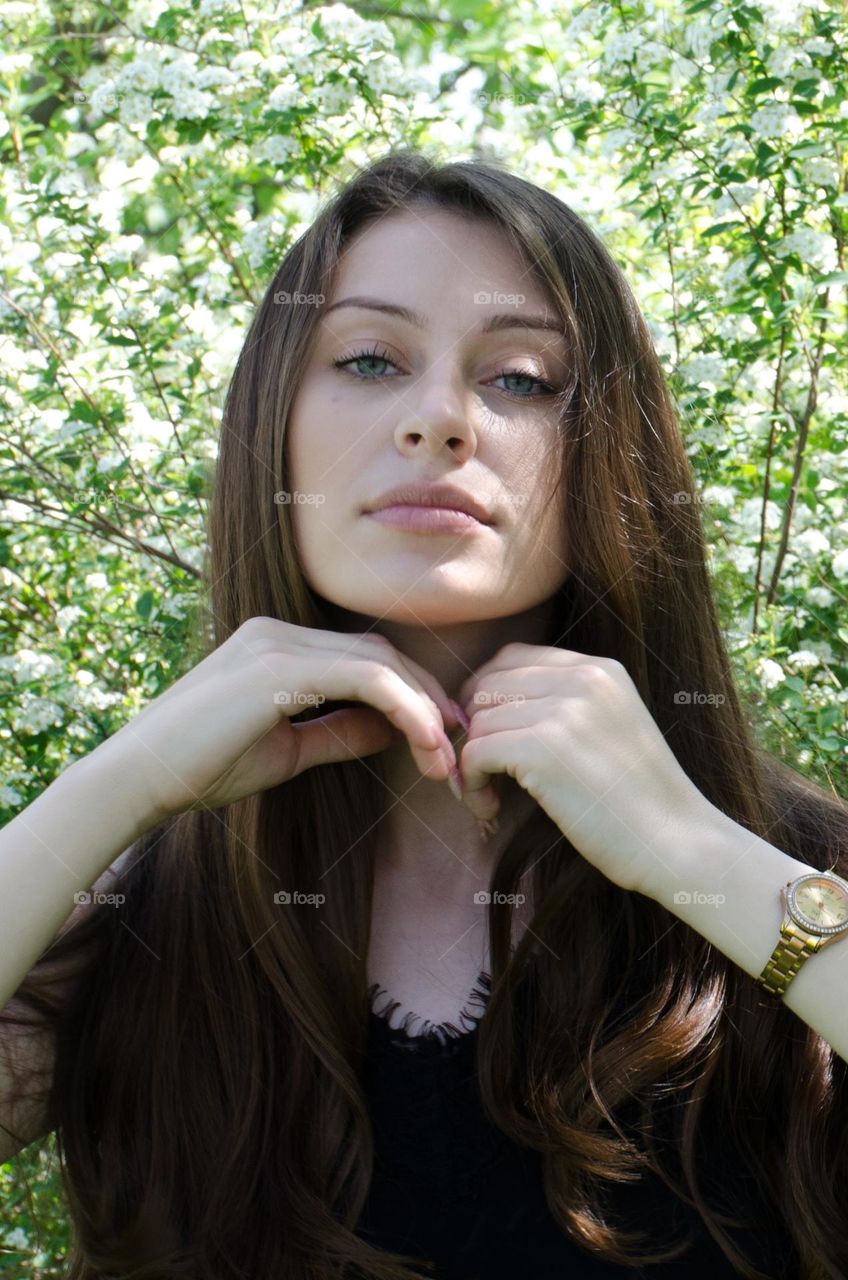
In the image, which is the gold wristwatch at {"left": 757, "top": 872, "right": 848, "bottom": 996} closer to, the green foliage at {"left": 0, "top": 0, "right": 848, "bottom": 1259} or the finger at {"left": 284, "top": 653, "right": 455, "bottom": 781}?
the finger at {"left": 284, "top": 653, "right": 455, "bottom": 781}

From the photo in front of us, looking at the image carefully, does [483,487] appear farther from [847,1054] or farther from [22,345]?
[22,345]

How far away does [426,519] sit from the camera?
164cm

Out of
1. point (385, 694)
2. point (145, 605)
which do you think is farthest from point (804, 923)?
point (145, 605)

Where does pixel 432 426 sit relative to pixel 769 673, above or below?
above

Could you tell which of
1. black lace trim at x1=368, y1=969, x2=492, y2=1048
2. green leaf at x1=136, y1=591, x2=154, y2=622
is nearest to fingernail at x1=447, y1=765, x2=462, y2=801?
black lace trim at x1=368, y1=969, x2=492, y2=1048

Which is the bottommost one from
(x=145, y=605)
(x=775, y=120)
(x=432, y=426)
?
(x=145, y=605)

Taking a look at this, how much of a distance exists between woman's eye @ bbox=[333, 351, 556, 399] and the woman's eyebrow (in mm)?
54

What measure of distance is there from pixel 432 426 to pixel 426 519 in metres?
0.11

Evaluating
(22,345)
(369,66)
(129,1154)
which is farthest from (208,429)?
(129,1154)

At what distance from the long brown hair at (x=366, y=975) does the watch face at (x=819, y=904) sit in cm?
28

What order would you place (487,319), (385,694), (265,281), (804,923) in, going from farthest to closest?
(265,281) < (487,319) < (385,694) < (804,923)

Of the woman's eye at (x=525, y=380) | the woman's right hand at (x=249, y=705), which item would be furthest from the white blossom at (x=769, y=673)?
the woman's right hand at (x=249, y=705)

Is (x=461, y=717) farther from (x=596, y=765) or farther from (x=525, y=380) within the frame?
(x=525, y=380)

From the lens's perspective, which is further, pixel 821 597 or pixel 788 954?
pixel 821 597
